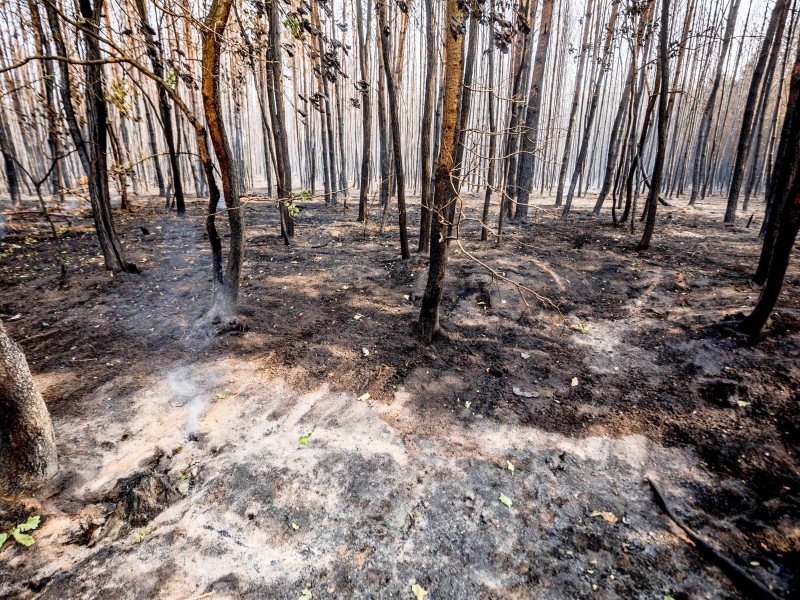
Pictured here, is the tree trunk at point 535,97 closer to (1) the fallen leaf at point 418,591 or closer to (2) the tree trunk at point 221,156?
(2) the tree trunk at point 221,156

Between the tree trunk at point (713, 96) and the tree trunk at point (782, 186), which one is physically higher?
the tree trunk at point (713, 96)

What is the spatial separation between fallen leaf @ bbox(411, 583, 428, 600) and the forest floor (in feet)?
0.15

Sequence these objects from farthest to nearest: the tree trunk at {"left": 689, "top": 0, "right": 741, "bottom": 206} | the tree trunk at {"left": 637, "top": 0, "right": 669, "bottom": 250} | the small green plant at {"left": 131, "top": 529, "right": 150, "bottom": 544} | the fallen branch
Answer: the tree trunk at {"left": 689, "top": 0, "right": 741, "bottom": 206}, the tree trunk at {"left": 637, "top": 0, "right": 669, "bottom": 250}, the small green plant at {"left": 131, "top": 529, "right": 150, "bottom": 544}, the fallen branch

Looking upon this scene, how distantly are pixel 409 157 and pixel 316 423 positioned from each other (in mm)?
24102

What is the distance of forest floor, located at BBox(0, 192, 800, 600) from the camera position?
2406 mm

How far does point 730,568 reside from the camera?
2344 mm

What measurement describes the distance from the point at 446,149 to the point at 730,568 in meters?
3.94

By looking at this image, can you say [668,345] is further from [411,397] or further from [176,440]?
[176,440]

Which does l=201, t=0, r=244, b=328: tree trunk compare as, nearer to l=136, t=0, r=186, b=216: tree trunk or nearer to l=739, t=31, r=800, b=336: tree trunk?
l=136, t=0, r=186, b=216: tree trunk

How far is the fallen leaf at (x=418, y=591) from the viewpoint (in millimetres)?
2281

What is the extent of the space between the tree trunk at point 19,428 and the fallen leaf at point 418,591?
2.76 m

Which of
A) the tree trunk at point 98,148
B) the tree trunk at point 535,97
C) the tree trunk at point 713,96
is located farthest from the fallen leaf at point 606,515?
the tree trunk at point 713,96

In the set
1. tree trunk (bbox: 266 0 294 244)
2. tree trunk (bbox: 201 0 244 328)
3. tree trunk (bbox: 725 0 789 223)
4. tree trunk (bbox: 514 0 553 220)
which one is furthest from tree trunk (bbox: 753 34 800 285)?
tree trunk (bbox: 266 0 294 244)

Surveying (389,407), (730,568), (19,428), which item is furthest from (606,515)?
(19,428)
